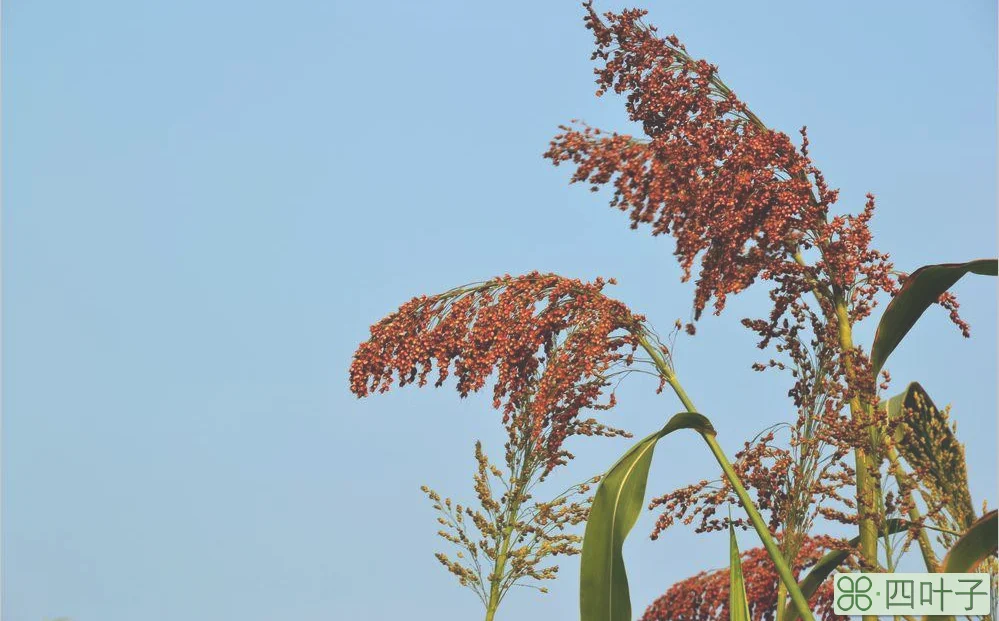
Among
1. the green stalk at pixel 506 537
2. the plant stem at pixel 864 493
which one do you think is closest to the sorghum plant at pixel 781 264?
the plant stem at pixel 864 493

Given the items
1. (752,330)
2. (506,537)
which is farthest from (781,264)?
(506,537)

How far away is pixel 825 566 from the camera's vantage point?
12.6 feet

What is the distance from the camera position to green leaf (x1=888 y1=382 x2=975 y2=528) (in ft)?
12.4

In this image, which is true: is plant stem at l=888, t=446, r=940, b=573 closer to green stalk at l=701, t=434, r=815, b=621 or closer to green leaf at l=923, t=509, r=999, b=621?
green leaf at l=923, t=509, r=999, b=621

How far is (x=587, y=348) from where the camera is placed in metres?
3.59

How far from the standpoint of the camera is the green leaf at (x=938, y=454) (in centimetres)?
378

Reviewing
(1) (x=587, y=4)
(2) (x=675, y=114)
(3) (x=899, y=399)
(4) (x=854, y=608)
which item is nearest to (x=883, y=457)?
(4) (x=854, y=608)

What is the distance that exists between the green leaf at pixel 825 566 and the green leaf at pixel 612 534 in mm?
740

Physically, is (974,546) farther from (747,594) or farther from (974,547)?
(747,594)

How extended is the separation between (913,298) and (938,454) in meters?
0.54

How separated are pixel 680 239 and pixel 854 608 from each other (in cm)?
133

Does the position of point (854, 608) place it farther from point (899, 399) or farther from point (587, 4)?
point (587, 4)

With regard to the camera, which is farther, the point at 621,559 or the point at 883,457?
the point at 883,457

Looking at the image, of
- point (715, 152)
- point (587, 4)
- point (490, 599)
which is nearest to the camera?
point (715, 152)
